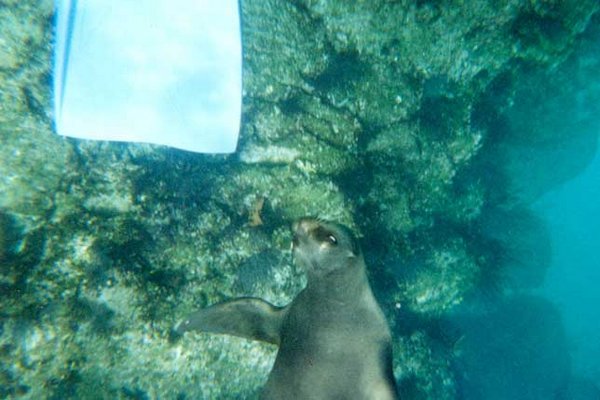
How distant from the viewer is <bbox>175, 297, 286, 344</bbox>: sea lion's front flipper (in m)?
2.64

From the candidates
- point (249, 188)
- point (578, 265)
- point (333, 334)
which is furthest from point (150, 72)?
point (578, 265)

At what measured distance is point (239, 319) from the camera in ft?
8.92

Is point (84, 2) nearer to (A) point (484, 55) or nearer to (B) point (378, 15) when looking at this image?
(B) point (378, 15)

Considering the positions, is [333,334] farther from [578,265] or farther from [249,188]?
[578,265]


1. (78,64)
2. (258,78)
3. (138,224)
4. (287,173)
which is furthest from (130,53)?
(287,173)

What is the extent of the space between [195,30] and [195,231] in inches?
65.5

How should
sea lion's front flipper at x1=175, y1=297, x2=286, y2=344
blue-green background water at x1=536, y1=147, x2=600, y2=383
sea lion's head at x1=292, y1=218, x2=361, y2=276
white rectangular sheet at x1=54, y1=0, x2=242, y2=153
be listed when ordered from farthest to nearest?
blue-green background water at x1=536, y1=147, x2=600, y2=383 < sea lion's front flipper at x1=175, y1=297, x2=286, y2=344 < white rectangular sheet at x1=54, y1=0, x2=242, y2=153 < sea lion's head at x1=292, y1=218, x2=361, y2=276

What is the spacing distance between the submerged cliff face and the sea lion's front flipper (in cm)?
40

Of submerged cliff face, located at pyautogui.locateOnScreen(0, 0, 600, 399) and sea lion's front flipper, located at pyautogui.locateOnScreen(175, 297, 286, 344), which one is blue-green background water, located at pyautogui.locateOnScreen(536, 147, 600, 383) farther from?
sea lion's front flipper, located at pyautogui.locateOnScreen(175, 297, 286, 344)

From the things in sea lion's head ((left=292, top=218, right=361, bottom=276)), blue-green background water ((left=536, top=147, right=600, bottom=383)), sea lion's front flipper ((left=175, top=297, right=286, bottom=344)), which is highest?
sea lion's head ((left=292, top=218, right=361, bottom=276))

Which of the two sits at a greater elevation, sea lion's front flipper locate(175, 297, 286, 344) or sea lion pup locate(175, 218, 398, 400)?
sea lion pup locate(175, 218, 398, 400)

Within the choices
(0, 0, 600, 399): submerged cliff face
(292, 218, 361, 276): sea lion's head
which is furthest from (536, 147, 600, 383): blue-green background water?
(292, 218, 361, 276): sea lion's head

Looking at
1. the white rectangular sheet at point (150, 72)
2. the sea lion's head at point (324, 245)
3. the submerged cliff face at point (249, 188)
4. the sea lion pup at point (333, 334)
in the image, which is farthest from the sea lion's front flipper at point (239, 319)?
the white rectangular sheet at point (150, 72)

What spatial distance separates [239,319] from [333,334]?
849 mm
